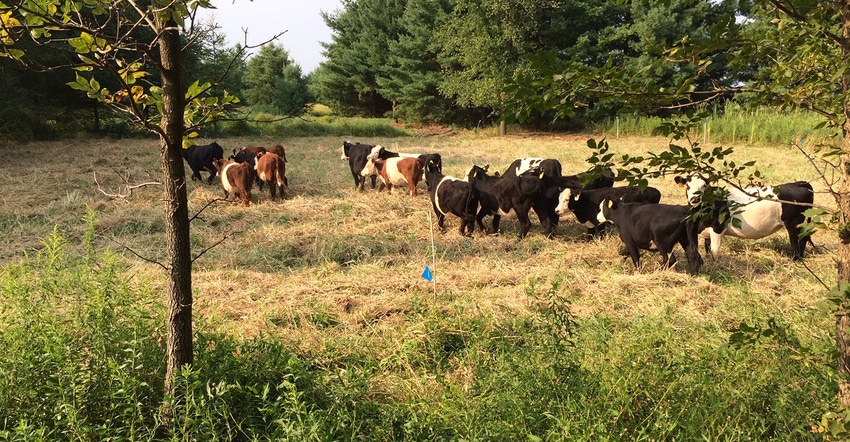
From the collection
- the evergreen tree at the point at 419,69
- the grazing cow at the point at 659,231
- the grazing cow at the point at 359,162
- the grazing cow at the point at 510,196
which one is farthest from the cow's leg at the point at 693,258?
the evergreen tree at the point at 419,69

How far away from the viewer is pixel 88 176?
38.3 ft

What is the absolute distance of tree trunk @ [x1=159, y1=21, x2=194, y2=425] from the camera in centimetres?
231

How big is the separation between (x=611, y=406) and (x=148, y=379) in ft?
8.61

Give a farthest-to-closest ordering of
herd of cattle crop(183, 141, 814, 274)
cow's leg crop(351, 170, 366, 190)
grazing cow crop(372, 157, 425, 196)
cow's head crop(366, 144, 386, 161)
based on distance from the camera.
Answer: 1. cow's leg crop(351, 170, 366, 190)
2. cow's head crop(366, 144, 386, 161)
3. grazing cow crop(372, 157, 425, 196)
4. herd of cattle crop(183, 141, 814, 274)

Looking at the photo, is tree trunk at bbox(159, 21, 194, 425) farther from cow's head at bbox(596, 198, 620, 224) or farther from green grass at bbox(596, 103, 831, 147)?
green grass at bbox(596, 103, 831, 147)

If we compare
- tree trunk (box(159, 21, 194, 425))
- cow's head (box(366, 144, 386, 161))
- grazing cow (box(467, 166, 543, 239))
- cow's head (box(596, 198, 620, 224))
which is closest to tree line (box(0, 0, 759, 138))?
cow's head (box(366, 144, 386, 161))

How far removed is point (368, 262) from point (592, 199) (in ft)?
11.8

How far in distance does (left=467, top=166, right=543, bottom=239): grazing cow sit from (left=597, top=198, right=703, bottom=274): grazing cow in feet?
5.45

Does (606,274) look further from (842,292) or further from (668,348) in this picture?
(842,292)

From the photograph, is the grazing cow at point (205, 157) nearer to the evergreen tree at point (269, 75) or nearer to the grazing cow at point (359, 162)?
the grazing cow at point (359, 162)

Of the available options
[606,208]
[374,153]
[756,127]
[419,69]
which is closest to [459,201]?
[606,208]

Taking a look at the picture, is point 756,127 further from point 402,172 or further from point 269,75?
point 269,75

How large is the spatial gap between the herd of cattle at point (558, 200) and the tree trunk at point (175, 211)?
2.49m

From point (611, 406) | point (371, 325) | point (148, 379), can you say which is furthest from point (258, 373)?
point (611, 406)
